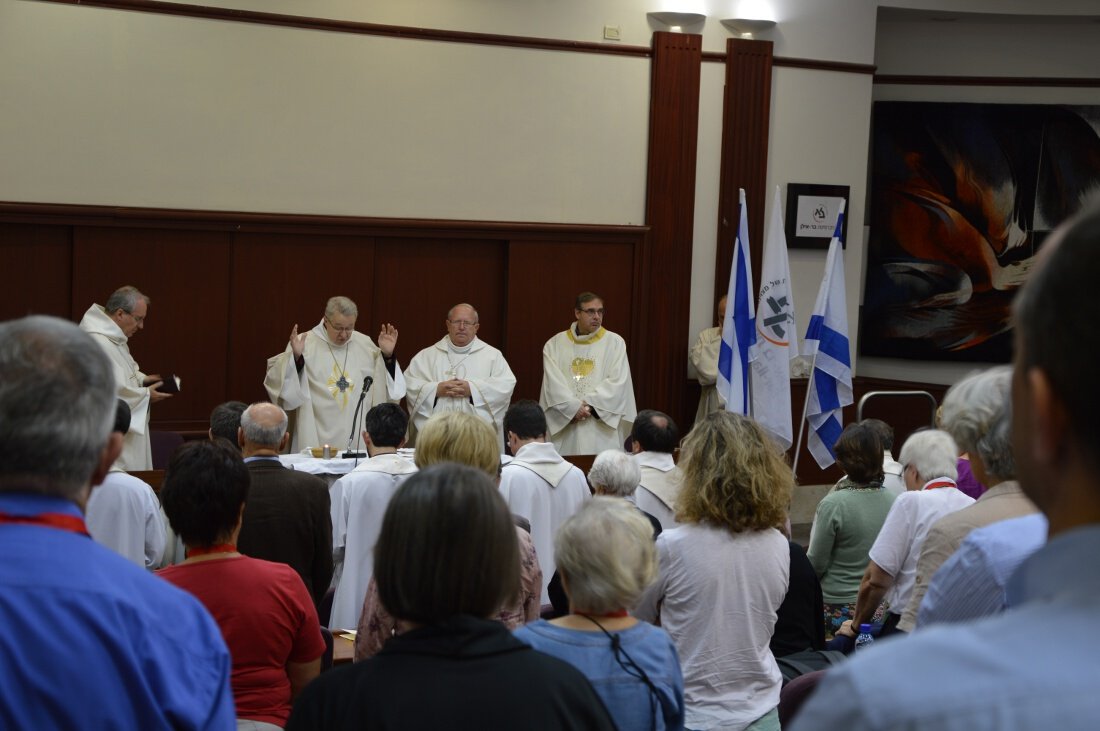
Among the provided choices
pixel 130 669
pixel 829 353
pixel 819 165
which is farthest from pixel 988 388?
pixel 819 165

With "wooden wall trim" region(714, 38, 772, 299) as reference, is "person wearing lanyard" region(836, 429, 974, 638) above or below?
below

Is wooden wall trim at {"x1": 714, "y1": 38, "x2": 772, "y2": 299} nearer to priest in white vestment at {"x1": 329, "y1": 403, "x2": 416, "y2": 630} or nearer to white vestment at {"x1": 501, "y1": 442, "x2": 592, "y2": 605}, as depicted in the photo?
white vestment at {"x1": 501, "y1": 442, "x2": 592, "y2": 605}

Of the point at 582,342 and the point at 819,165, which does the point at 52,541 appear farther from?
the point at 819,165

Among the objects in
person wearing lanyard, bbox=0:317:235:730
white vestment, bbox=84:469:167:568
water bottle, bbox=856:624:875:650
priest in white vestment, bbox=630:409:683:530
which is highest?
person wearing lanyard, bbox=0:317:235:730

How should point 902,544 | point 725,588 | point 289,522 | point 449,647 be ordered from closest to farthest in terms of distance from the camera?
point 449,647
point 725,588
point 902,544
point 289,522

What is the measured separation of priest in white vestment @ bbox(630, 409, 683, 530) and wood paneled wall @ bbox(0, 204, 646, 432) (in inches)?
193

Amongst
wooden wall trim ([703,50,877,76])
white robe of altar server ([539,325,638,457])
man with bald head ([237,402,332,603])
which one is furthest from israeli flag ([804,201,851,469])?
man with bald head ([237,402,332,603])

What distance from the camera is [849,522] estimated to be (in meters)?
4.99

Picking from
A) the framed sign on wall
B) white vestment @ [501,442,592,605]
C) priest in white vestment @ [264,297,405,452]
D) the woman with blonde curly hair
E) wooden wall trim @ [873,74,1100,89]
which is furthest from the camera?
wooden wall trim @ [873,74,1100,89]

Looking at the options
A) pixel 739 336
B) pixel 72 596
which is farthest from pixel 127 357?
pixel 72 596

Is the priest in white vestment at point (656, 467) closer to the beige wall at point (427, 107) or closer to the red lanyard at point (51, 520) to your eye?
the red lanyard at point (51, 520)

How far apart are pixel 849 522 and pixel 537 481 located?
5.35ft

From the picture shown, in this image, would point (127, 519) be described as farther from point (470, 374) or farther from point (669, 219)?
point (669, 219)

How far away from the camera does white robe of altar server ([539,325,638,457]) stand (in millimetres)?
9805
